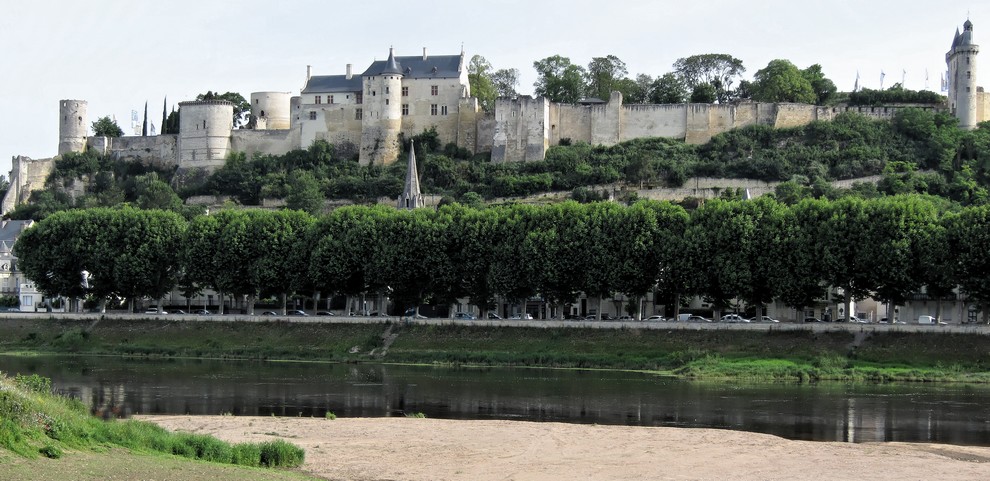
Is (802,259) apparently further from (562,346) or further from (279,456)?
(279,456)

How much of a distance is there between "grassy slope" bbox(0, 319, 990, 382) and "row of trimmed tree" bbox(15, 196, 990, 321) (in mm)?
2254

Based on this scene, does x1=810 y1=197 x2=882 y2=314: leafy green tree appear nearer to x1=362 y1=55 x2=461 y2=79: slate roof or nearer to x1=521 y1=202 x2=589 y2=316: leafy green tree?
x1=521 y1=202 x2=589 y2=316: leafy green tree

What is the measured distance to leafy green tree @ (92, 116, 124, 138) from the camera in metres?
114

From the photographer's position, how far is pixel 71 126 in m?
108

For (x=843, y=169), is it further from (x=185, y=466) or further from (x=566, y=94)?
(x=185, y=466)

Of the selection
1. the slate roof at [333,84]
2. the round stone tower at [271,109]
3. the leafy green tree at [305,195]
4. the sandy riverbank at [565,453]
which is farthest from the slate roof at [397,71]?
the sandy riverbank at [565,453]

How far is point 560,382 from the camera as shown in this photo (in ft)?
156

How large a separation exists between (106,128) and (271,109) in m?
16.2

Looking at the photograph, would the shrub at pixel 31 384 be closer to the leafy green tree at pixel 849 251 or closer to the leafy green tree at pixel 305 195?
the leafy green tree at pixel 849 251

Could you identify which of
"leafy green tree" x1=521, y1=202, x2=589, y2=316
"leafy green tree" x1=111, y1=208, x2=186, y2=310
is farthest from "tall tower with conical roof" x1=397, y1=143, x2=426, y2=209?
"leafy green tree" x1=521, y1=202, x2=589, y2=316

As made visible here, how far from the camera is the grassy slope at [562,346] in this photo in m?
50.8

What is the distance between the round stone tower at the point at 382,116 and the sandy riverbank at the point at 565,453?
65991mm

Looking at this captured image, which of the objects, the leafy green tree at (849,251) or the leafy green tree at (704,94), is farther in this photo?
the leafy green tree at (704,94)

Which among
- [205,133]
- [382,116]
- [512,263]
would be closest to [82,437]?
[512,263]
